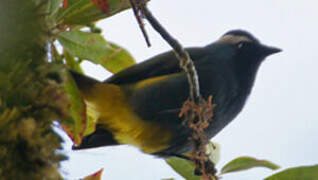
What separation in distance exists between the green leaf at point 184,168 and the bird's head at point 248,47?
2.74 feet

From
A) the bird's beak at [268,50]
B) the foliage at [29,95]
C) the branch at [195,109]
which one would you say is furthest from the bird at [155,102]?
the foliage at [29,95]

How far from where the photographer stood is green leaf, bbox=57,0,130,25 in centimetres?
142

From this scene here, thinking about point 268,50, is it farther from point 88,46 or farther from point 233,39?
point 88,46

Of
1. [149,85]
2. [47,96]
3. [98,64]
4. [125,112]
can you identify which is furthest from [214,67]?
[47,96]

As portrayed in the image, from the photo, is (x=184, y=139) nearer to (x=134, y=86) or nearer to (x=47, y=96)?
(x=134, y=86)

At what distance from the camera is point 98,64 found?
5.64ft

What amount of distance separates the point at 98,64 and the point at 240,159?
1.96 ft

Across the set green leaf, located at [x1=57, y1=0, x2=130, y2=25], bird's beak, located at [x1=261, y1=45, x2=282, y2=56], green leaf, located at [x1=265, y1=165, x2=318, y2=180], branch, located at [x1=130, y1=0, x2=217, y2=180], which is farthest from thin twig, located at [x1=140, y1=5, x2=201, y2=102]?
bird's beak, located at [x1=261, y1=45, x2=282, y2=56]

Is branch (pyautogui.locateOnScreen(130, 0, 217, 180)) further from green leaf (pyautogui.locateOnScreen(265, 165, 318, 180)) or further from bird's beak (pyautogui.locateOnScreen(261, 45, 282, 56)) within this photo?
bird's beak (pyautogui.locateOnScreen(261, 45, 282, 56))

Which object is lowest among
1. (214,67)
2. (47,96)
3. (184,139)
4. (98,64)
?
(184,139)

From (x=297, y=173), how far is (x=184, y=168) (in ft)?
1.38

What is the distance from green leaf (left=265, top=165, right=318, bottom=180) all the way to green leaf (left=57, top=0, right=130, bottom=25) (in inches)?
27.1

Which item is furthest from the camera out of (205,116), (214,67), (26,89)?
(214,67)

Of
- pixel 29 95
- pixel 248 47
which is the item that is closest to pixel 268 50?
pixel 248 47
